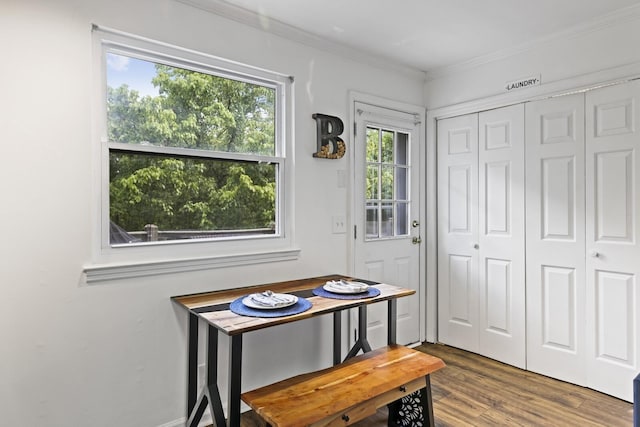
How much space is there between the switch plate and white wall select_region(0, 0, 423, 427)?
A: 0.89 meters

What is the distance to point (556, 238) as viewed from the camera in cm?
284

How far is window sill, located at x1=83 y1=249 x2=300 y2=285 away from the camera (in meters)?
1.97

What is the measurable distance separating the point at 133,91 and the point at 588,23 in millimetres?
2810

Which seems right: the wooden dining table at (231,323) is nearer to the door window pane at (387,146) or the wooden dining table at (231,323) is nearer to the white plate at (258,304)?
the white plate at (258,304)

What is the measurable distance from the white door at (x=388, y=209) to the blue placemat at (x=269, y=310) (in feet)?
3.72

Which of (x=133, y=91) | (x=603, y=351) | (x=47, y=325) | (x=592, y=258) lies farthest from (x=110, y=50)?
(x=603, y=351)

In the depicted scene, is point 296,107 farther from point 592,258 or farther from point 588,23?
point 592,258

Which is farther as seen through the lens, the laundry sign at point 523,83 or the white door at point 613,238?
the laundry sign at point 523,83

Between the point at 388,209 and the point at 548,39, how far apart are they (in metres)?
1.66

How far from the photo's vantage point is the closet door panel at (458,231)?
3318 mm

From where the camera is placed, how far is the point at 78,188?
1.93 m

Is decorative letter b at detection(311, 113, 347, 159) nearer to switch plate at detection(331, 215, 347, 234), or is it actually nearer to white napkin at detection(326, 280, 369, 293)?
switch plate at detection(331, 215, 347, 234)

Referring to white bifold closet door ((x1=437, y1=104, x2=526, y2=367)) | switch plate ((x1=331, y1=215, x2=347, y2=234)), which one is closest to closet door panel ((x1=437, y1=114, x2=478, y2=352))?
white bifold closet door ((x1=437, y1=104, x2=526, y2=367))


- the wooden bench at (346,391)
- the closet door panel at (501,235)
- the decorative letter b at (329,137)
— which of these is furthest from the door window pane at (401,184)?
the wooden bench at (346,391)
